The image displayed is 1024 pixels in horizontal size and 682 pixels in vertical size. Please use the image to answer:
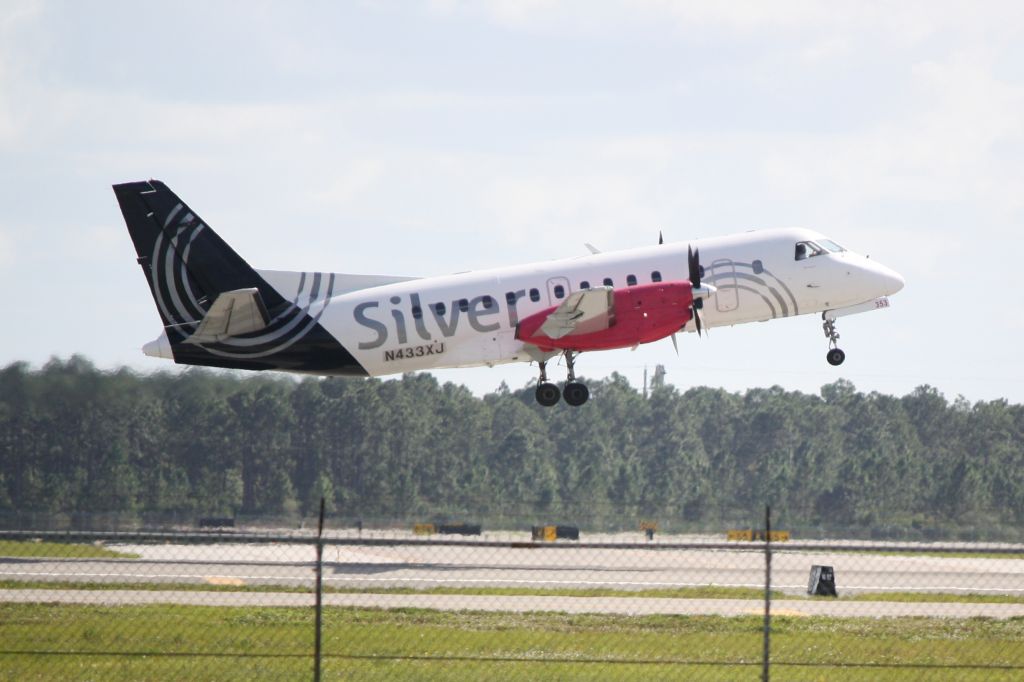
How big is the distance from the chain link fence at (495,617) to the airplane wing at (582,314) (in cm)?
745

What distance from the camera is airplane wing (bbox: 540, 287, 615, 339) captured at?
43094 mm

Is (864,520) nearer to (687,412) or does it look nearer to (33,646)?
(687,412)

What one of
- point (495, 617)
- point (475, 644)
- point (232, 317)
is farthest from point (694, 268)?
point (475, 644)

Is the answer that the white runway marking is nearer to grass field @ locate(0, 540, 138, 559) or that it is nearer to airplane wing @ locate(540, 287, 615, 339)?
airplane wing @ locate(540, 287, 615, 339)

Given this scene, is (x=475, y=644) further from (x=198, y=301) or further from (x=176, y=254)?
(x=176, y=254)

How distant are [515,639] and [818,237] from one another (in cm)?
2237

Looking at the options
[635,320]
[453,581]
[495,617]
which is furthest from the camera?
[635,320]

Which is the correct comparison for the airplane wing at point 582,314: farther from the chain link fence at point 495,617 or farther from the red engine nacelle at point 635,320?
the chain link fence at point 495,617

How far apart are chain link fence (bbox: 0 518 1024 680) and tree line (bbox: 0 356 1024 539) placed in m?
10.9

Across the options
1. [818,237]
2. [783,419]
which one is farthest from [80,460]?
[783,419]

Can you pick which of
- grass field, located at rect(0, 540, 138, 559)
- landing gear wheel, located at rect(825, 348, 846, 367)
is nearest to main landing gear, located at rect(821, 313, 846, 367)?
landing gear wheel, located at rect(825, 348, 846, 367)

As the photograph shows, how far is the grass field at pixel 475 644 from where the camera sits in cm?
2452

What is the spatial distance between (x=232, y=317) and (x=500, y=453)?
6749 cm

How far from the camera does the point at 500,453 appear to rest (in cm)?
11075
